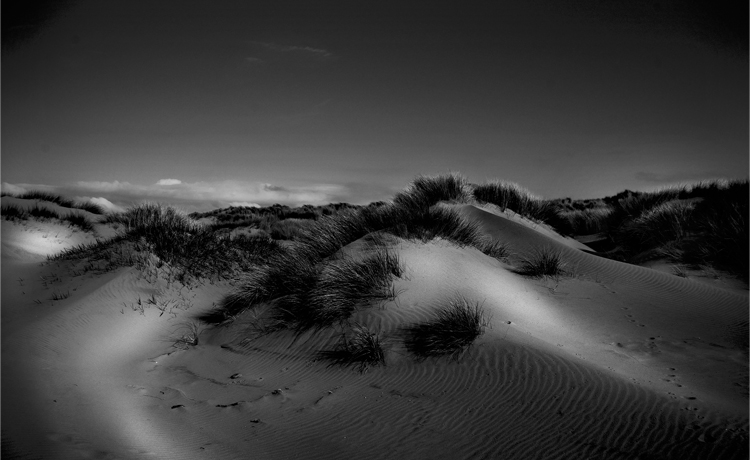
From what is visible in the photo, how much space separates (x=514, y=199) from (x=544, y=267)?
7.26m

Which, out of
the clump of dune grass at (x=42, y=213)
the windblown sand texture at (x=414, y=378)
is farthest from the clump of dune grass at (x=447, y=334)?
the clump of dune grass at (x=42, y=213)

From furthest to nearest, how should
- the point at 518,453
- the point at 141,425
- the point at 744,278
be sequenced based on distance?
the point at 744,278 → the point at 141,425 → the point at 518,453

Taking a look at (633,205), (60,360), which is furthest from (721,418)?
(633,205)

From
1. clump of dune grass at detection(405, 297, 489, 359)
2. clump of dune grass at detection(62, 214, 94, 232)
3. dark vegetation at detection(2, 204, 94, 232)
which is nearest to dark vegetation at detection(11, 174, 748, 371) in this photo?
clump of dune grass at detection(405, 297, 489, 359)

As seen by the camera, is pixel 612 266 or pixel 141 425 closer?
pixel 141 425

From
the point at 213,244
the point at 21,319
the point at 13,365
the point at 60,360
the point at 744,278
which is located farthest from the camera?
the point at 213,244

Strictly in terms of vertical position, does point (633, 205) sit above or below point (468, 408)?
above

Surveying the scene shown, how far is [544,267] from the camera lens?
25.7 feet

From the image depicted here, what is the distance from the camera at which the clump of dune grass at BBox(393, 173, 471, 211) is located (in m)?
12.7

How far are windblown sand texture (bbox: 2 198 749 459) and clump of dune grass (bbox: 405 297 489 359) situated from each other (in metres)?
0.13

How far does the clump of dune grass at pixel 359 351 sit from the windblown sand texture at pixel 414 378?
133mm

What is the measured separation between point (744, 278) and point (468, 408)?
7382 millimetres

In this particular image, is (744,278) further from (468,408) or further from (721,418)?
(468,408)

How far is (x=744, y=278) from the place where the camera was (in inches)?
311
